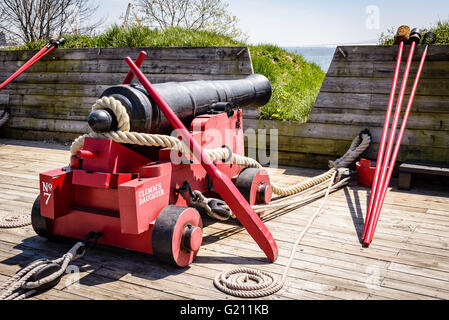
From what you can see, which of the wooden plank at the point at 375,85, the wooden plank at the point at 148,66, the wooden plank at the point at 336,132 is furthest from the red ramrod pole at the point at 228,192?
the wooden plank at the point at 148,66

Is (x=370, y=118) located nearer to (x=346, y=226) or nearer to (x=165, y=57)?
(x=346, y=226)

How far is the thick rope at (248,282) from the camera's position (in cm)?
215

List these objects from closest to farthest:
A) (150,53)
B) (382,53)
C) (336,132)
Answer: (382,53) < (336,132) < (150,53)

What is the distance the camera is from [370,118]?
16.0 feet

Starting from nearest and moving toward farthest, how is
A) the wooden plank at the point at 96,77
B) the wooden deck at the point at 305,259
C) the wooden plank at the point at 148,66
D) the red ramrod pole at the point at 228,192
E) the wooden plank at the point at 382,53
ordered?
the wooden deck at the point at 305,259 < the red ramrod pole at the point at 228,192 < the wooden plank at the point at 382,53 < the wooden plank at the point at 148,66 < the wooden plank at the point at 96,77

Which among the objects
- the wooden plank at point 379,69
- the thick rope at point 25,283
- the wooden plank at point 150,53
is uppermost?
the wooden plank at point 150,53

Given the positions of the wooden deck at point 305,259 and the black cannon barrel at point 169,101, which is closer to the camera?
the wooden deck at point 305,259

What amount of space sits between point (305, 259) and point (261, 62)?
4.93 meters

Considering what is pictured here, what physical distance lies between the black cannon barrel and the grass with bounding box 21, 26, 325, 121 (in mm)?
1772

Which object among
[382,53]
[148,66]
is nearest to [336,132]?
[382,53]

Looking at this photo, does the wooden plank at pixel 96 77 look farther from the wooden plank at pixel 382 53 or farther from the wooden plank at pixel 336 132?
the wooden plank at pixel 382 53

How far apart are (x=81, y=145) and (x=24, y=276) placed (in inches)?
32.3

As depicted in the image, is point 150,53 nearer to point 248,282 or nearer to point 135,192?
point 135,192

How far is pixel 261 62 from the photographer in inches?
278
